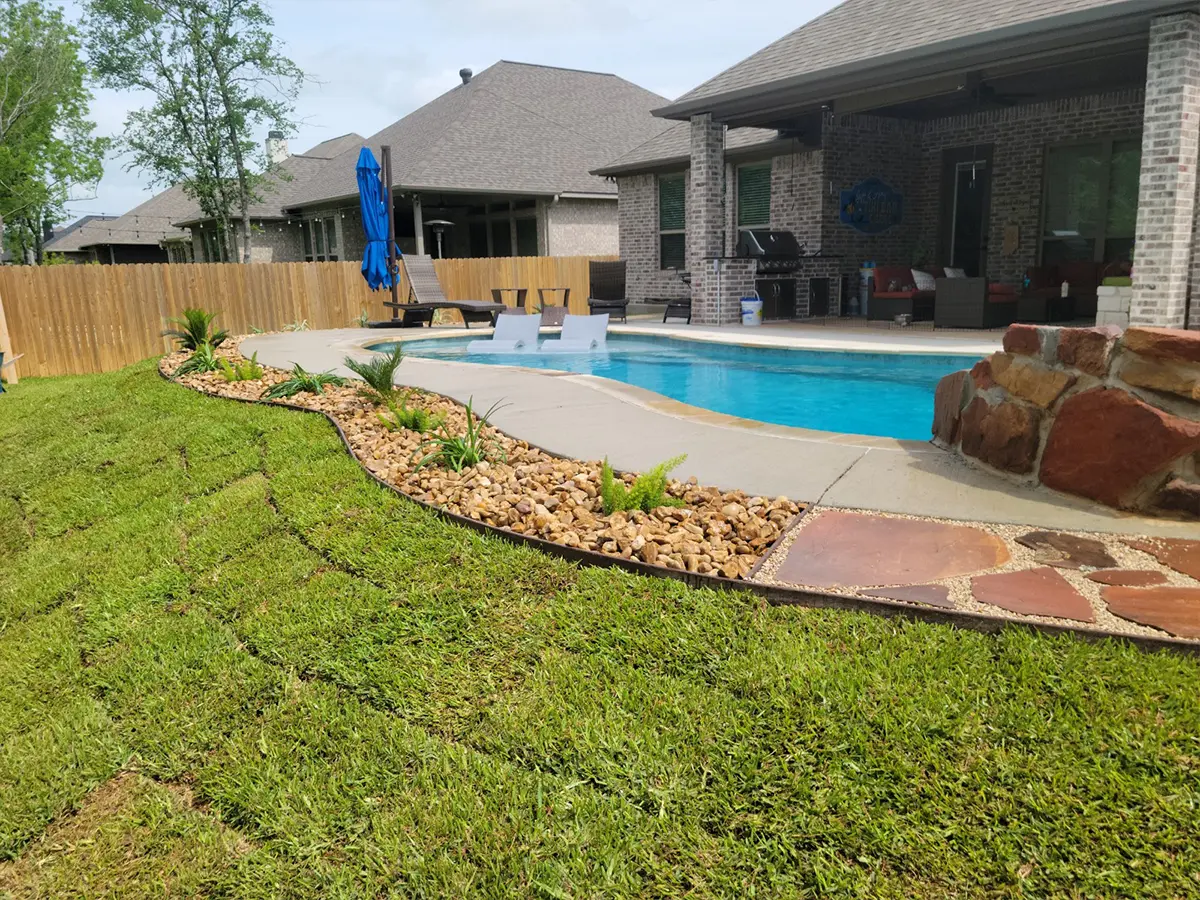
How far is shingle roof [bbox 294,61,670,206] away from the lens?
21.1 metres

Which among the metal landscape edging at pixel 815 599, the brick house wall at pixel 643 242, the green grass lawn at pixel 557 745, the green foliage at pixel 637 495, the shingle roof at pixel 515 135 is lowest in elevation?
the green grass lawn at pixel 557 745

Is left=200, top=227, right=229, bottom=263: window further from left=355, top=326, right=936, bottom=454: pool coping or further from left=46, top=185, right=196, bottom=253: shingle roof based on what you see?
left=355, top=326, right=936, bottom=454: pool coping

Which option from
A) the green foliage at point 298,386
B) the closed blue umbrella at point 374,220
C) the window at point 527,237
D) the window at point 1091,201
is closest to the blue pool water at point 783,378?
the closed blue umbrella at point 374,220

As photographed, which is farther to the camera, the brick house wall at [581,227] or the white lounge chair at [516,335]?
the brick house wall at [581,227]

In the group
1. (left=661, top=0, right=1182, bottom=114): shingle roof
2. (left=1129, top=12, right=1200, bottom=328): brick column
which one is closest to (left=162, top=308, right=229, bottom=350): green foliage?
(left=661, top=0, right=1182, bottom=114): shingle roof

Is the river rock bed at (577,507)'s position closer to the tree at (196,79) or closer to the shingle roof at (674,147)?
the shingle roof at (674,147)

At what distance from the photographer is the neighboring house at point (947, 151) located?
867 cm

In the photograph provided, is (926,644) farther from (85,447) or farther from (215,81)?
(215,81)

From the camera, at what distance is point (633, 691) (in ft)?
7.89

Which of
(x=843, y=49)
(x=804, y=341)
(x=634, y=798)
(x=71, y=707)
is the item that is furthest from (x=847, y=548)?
(x=843, y=49)

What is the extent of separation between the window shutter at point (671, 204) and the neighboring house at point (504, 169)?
173 inches

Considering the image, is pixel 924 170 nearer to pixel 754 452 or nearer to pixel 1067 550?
pixel 754 452

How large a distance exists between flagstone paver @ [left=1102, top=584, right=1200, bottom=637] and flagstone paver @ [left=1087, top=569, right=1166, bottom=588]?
0.04m

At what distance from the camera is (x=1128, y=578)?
8.85 ft
